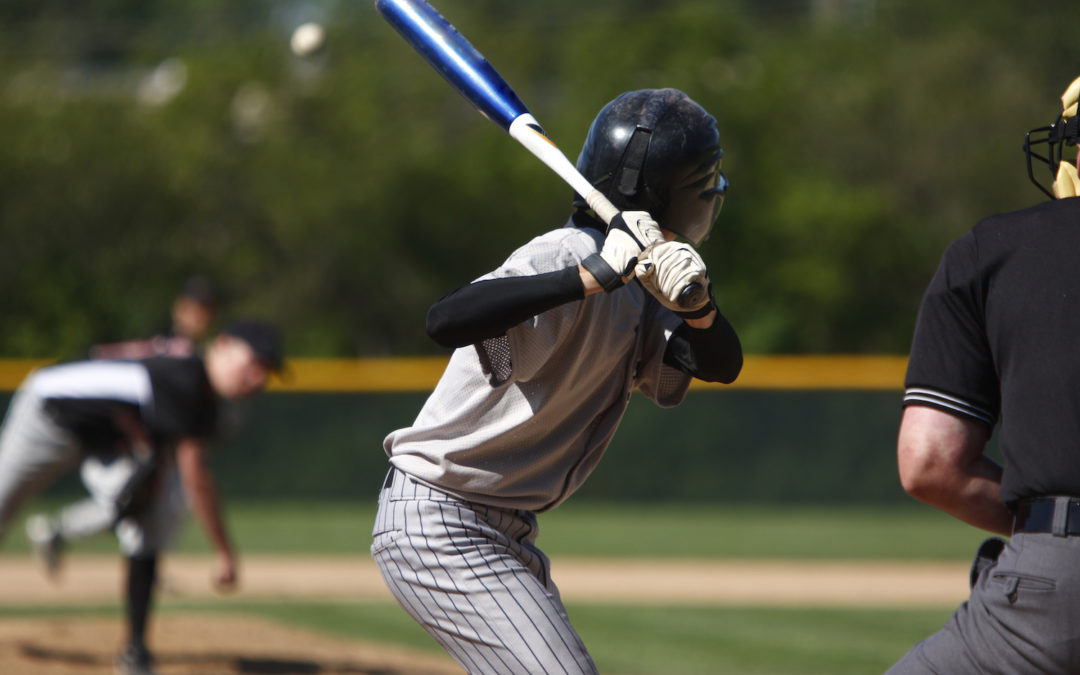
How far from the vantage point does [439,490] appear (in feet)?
8.01

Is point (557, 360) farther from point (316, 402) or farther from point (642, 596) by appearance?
point (316, 402)

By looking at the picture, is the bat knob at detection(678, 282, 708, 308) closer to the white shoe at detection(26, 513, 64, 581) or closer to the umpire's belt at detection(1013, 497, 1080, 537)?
the umpire's belt at detection(1013, 497, 1080, 537)

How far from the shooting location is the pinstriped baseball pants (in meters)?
2.33

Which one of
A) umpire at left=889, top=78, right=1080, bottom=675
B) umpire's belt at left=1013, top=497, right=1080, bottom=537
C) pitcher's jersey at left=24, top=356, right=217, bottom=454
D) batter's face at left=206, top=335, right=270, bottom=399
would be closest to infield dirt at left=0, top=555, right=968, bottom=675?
pitcher's jersey at left=24, top=356, right=217, bottom=454

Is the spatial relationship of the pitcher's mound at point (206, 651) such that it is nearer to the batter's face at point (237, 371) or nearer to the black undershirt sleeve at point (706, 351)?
the batter's face at point (237, 371)

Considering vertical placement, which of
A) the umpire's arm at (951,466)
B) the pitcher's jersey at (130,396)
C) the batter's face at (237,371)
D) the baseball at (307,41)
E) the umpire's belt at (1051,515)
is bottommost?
the umpire's belt at (1051,515)

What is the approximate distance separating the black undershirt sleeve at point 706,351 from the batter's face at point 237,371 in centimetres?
293

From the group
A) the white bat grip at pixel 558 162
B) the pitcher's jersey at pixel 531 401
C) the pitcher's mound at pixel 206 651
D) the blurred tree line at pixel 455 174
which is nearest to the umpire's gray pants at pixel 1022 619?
the pitcher's jersey at pixel 531 401

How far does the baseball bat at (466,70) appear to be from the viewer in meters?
2.79

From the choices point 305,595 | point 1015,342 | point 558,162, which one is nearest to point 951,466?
point 1015,342

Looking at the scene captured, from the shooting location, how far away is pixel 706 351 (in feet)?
8.50

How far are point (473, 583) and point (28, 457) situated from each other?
3658 millimetres

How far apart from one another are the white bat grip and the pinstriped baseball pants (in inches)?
25.2

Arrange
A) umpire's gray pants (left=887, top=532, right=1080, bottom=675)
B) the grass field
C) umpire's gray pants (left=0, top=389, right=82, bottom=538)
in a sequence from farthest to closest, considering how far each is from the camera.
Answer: the grass field, umpire's gray pants (left=0, top=389, right=82, bottom=538), umpire's gray pants (left=887, top=532, right=1080, bottom=675)
